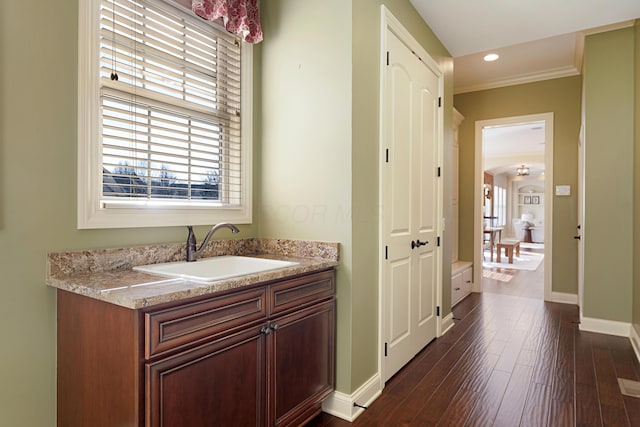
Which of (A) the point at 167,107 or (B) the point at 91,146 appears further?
(A) the point at 167,107

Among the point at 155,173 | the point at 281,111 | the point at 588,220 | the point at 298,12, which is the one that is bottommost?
the point at 588,220

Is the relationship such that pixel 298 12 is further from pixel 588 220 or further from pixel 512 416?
pixel 588 220

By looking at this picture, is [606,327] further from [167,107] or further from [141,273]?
[167,107]

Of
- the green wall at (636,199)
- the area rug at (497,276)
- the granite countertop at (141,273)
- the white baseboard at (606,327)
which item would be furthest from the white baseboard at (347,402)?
the area rug at (497,276)

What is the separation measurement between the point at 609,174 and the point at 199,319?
3.86 m

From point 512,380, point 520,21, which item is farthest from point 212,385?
point 520,21

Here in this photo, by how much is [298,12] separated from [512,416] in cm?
264

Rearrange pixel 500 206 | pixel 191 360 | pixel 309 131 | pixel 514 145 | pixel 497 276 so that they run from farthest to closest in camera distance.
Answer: pixel 500 206
pixel 514 145
pixel 497 276
pixel 309 131
pixel 191 360

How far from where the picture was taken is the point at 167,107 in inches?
76.3

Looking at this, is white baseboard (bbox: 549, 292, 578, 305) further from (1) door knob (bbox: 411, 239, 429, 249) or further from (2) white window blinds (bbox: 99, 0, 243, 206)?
(2) white window blinds (bbox: 99, 0, 243, 206)

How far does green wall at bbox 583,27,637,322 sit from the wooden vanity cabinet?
10.3 feet

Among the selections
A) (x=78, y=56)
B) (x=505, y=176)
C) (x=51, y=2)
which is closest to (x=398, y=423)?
(x=78, y=56)

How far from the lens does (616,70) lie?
3.46 m

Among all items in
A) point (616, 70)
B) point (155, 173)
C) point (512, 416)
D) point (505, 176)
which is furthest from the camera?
point (505, 176)
